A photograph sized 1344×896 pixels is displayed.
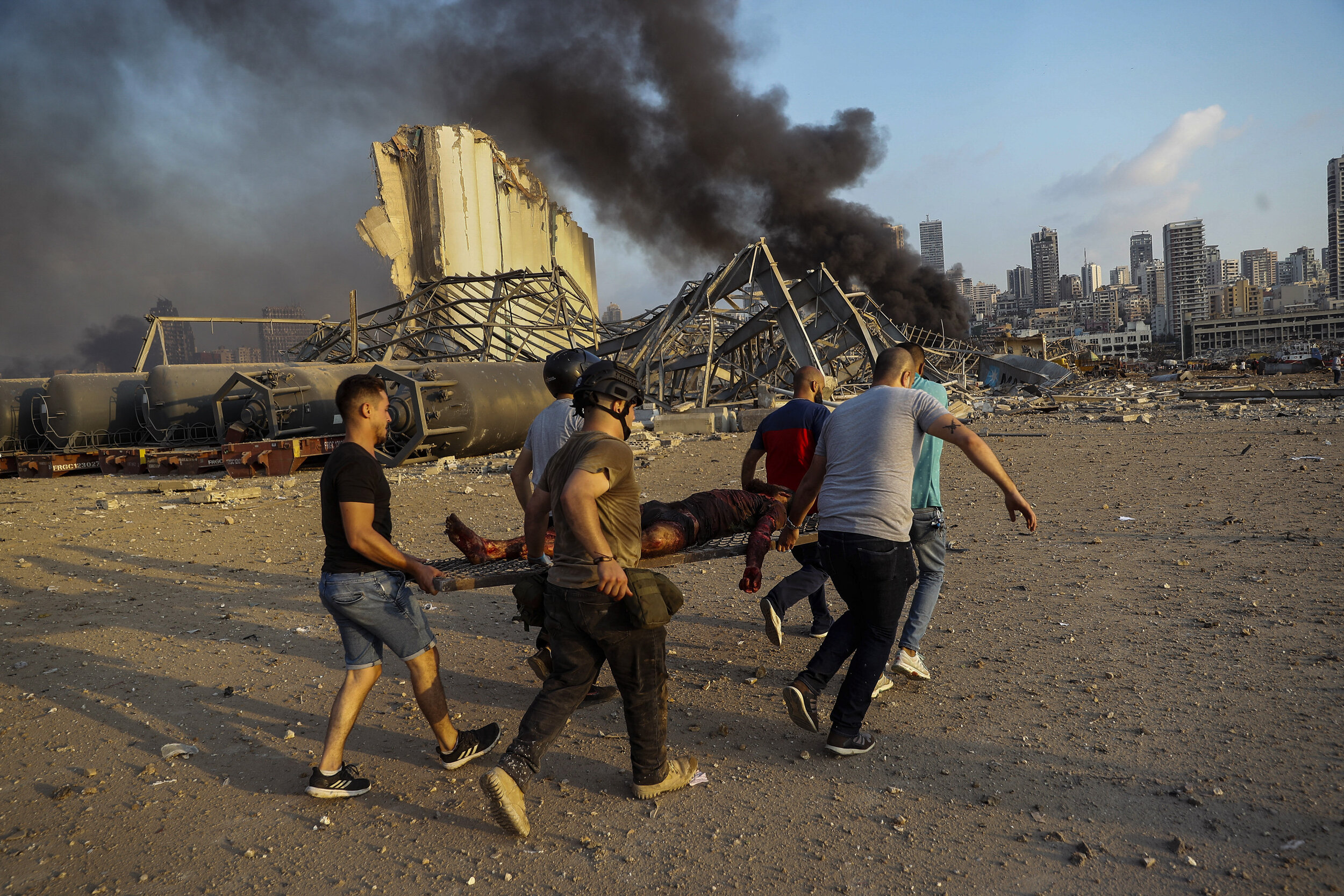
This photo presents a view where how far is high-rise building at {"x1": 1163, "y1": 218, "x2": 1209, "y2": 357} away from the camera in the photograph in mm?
140125

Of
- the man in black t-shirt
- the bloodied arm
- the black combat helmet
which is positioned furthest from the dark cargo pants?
the black combat helmet

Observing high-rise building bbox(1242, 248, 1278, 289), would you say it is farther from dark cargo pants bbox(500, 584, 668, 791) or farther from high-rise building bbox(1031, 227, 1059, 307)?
dark cargo pants bbox(500, 584, 668, 791)

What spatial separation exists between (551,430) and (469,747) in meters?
1.51

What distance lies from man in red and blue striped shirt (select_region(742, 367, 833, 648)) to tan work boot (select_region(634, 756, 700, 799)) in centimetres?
141

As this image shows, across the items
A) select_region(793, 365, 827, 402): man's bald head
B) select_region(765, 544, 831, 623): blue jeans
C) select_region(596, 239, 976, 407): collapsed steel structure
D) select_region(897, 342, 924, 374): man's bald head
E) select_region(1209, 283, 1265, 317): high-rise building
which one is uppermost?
select_region(1209, 283, 1265, 317): high-rise building

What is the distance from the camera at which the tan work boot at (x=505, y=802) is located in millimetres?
2674

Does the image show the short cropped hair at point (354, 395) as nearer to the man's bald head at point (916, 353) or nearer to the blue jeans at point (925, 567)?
the man's bald head at point (916, 353)

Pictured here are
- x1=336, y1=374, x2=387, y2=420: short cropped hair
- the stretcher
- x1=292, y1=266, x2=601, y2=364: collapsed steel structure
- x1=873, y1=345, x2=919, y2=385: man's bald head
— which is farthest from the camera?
x1=292, y1=266, x2=601, y2=364: collapsed steel structure

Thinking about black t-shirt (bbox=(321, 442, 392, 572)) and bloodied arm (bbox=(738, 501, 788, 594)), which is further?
bloodied arm (bbox=(738, 501, 788, 594))

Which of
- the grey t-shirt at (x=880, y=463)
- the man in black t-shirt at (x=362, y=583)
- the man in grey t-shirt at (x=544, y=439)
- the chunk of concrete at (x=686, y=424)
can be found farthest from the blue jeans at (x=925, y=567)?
the chunk of concrete at (x=686, y=424)

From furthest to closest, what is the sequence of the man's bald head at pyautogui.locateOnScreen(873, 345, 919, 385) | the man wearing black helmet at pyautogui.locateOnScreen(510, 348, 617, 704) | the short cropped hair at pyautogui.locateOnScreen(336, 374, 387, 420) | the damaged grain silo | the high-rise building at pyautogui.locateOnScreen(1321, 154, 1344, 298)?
the high-rise building at pyautogui.locateOnScreen(1321, 154, 1344, 298) < the damaged grain silo < the man wearing black helmet at pyautogui.locateOnScreen(510, 348, 617, 704) < the man's bald head at pyautogui.locateOnScreen(873, 345, 919, 385) < the short cropped hair at pyautogui.locateOnScreen(336, 374, 387, 420)

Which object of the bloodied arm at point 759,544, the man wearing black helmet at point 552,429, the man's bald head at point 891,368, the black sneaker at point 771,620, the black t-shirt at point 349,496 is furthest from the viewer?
the black sneaker at point 771,620

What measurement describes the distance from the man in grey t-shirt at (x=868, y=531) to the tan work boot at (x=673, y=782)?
53 centimetres

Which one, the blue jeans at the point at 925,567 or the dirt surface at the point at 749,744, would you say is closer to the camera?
the dirt surface at the point at 749,744
